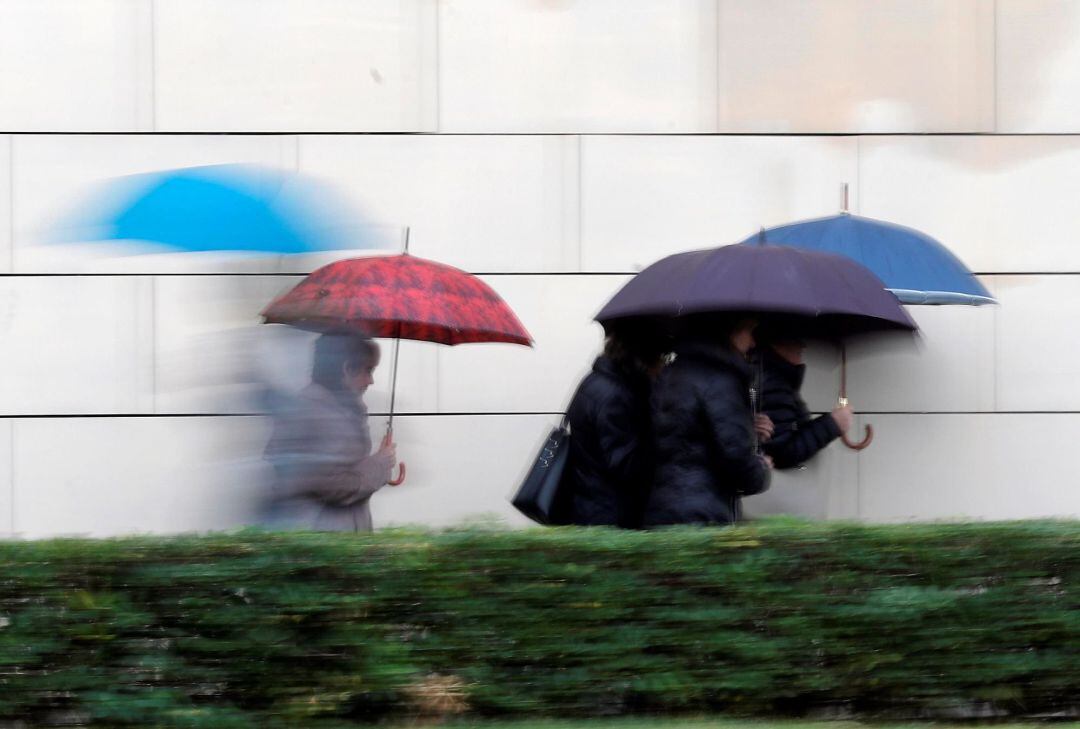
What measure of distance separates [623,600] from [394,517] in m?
3.03

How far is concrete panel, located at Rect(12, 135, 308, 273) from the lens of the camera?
7340mm

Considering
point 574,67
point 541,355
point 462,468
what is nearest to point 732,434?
point 541,355

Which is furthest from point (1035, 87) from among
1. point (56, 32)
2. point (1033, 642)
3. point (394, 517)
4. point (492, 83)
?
point (56, 32)

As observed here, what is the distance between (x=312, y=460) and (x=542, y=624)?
3.72 feet

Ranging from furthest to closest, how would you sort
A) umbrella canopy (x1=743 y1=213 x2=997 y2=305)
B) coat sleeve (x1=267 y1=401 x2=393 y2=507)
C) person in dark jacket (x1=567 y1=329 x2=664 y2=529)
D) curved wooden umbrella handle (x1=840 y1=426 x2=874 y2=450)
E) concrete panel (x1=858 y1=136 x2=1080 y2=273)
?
concrete panel (x1=858 y1=136 x2=1080 y2=273) → curved wooden umbrella handle (x1=840 y1=426 x2=874 y2=450) → umbrella canopy (x1=743 y1=213 x2=997 y2=305) → person in dark jacket (x1=567 y1=329 x2=664 y2=529) → coat sleeve (x1=267 y1=401 x2=393 y2=507)

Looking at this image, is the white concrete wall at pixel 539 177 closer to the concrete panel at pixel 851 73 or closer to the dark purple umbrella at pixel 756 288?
the concrete panel at pixel 851 73

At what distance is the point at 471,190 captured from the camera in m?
7.36

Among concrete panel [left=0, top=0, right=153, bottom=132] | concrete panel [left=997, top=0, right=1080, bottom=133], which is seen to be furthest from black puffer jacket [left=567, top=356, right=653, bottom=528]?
concrete panel [left=0, top=0, right=153, bottom=132]

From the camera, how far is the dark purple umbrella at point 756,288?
5223mm

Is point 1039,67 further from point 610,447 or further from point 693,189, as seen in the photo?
point 610,447

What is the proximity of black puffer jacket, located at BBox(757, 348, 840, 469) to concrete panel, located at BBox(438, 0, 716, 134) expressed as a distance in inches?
72.4

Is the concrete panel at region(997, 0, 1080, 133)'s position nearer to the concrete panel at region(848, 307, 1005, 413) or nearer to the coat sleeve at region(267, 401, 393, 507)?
the concrete panel at region(848, 307, 1005, 413)

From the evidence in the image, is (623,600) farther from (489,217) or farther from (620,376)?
(489,217)

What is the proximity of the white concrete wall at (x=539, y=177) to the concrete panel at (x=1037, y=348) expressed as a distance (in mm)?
17
